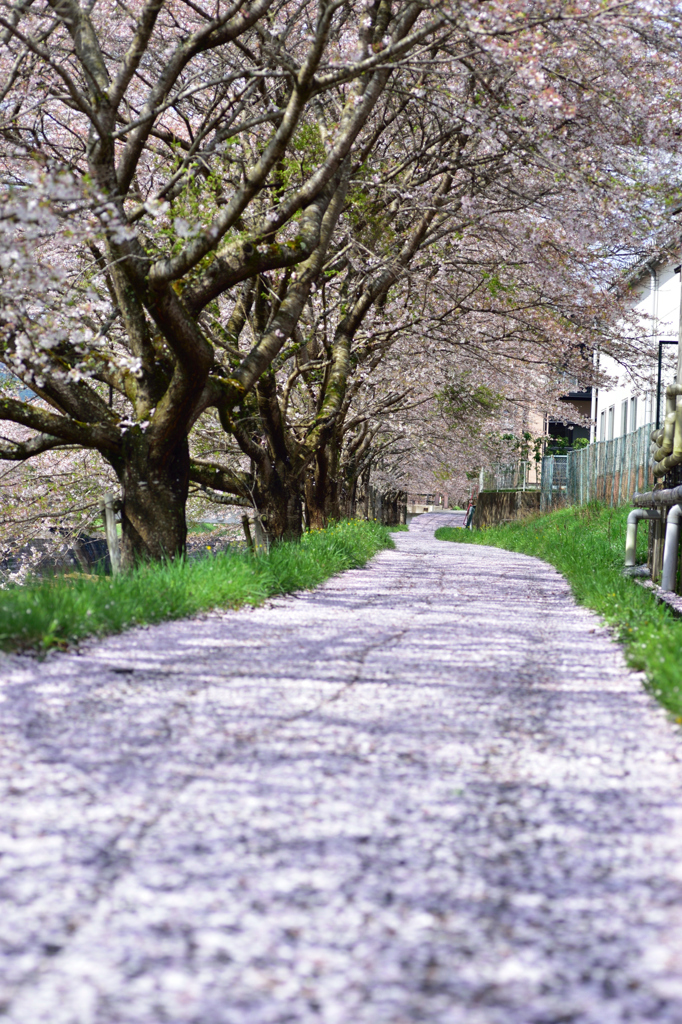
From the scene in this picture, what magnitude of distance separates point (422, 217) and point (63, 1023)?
1299 centimetres

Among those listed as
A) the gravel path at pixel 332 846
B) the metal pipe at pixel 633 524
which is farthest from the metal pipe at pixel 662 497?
the gravel path at pixel 332 846

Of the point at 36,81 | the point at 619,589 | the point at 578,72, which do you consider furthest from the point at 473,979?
the point at 36,81

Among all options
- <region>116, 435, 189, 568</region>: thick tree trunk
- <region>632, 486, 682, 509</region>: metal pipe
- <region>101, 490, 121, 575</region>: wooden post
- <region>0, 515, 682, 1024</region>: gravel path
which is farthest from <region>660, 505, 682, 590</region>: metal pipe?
<region>101, 490, 121, 575</region>: wooden post

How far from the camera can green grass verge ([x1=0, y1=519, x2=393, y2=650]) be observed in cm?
487

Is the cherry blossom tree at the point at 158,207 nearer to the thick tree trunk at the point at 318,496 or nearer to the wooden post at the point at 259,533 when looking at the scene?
the wooden post at the point at 259,533

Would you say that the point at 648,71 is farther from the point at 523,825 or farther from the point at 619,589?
the point at 523,825

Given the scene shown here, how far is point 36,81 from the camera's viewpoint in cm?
1026

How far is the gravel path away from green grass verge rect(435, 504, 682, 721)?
0.81ft

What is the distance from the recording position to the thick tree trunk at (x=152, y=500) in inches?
367

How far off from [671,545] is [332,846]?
17.4ft

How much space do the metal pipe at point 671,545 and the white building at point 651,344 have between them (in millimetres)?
6642

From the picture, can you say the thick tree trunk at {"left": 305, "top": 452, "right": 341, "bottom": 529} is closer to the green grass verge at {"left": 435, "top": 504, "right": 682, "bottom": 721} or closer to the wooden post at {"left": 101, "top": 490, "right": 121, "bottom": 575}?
the green grass verge at {"left": 435, "top": 504, "right": 682, "bottom": 721}

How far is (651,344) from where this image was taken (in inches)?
646

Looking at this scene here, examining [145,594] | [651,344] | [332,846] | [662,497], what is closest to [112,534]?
[145,594]
